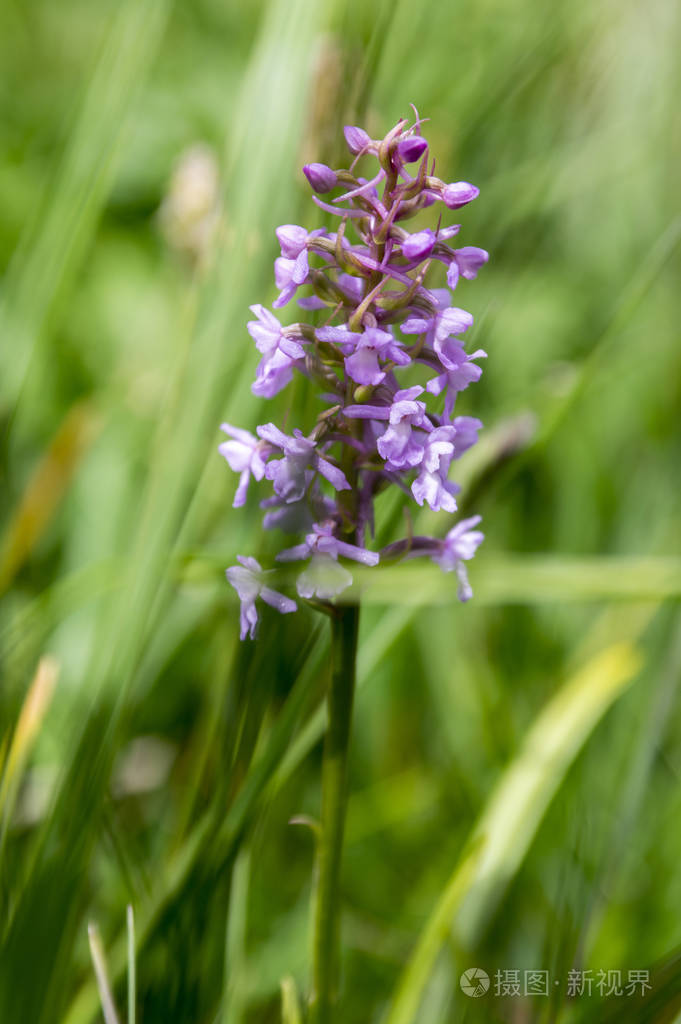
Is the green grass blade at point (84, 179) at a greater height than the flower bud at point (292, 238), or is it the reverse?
the green grass blade at point (84, 179)

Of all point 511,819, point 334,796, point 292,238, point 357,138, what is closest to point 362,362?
point 292,238

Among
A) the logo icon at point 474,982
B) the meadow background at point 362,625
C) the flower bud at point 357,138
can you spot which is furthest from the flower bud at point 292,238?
the logo icon at point 474,982

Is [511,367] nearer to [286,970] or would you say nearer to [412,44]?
[412,44]

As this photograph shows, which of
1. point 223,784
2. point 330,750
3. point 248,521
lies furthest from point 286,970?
point 248,521

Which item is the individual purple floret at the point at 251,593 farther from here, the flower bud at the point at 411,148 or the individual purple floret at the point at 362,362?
the flower bud at the point at 411,148

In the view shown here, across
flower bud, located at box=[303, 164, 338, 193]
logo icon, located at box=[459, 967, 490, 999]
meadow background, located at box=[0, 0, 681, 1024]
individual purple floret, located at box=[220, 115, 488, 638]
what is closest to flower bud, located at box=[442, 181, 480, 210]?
individual purple floret, located at box=[220, 115, 488, 638]
